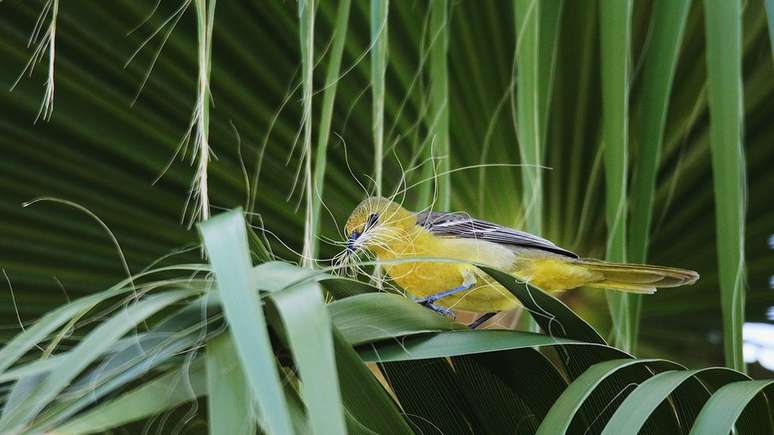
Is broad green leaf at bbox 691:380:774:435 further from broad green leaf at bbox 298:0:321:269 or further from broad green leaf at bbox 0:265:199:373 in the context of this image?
broad green leaf at bbox 0:265:199:373

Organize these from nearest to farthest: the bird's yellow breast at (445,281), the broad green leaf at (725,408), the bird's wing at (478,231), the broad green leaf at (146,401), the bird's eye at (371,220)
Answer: the broad green leaf at (146,401) → the broad green leaf at (725,408) → the bird's eye at (371,220) → the bird's yellow breast at (445,281) → the bird's wing at (478,231)

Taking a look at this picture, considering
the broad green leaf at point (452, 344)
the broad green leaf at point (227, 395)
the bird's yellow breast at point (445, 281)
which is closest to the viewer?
the broad green leaf at point (227, 395)

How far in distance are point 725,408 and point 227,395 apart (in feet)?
1.48

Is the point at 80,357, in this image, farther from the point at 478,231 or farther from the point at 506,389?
the point at 478,231

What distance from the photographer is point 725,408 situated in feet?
2.90

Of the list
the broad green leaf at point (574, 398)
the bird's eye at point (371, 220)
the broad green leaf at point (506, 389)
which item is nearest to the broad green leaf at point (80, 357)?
the broad green leaf at point (574, 398)

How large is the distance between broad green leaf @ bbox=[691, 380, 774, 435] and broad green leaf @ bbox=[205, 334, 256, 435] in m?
0.41

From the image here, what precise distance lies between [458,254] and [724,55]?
1242mm

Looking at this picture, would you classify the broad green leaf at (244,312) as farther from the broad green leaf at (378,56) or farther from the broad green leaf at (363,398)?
the broad green leaf at (378,56)

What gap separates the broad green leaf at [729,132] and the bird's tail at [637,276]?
26.3 inches

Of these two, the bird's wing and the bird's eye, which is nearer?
the bird's eye

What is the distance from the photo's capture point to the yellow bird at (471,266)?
170 cm

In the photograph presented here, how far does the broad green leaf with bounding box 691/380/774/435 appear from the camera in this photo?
0.86m

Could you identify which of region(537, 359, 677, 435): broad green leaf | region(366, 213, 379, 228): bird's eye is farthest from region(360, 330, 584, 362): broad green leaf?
region(366, 213, 379, 228): bird's eye
